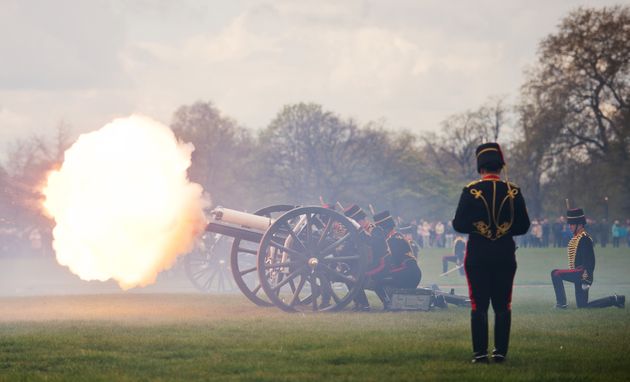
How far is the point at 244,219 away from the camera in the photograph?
727 inches

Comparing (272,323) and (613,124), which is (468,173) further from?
(272,323)

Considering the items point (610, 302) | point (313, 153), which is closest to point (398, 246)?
point (610, 302)

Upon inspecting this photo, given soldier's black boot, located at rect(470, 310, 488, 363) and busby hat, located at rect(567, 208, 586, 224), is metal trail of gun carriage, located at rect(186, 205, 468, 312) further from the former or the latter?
soldier's black boot, located at rect(470, 310, 488, 363)

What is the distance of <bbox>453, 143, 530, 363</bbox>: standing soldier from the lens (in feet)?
35.4

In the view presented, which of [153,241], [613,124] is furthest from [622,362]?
[613,124]

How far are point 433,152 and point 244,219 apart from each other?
79941 mm

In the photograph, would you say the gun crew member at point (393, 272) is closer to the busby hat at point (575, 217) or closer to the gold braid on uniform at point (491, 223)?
the busby hat at point (575, 217)

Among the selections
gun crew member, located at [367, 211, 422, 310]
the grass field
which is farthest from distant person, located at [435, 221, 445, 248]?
gun crew member, located at [367, 211, 422, 310]

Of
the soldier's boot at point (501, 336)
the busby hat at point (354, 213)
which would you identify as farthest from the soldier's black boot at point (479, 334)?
the busby hat at point (354, 213)

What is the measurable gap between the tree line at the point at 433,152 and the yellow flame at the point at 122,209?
Answer: 13679 mm

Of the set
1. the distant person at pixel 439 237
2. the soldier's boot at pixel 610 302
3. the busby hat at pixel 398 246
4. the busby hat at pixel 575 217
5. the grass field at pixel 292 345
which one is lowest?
the grass field at pixel 292 345

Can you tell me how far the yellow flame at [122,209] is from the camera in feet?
60.1

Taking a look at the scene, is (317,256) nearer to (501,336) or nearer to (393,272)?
(393,272)

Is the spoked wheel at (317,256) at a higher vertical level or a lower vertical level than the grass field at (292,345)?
higher
